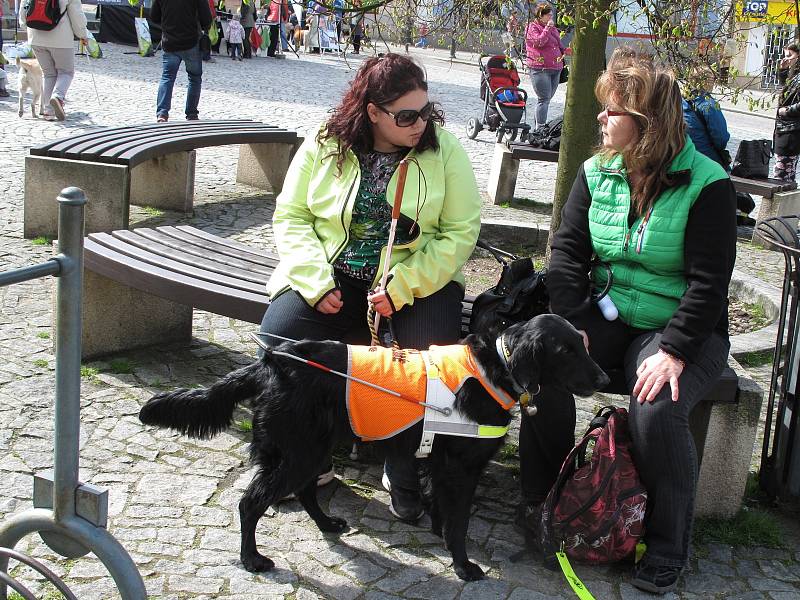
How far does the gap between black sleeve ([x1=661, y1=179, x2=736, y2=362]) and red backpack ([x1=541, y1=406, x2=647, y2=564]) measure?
0.43 metres

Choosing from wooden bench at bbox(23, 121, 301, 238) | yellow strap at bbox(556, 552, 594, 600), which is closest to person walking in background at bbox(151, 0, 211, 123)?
wooden bench at bbox(23, 121, 301, 238)

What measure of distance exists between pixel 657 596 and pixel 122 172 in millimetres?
4685

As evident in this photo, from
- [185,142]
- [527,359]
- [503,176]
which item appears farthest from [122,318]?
[503,176]

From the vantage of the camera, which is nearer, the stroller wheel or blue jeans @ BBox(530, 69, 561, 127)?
blue jeans @ BBox(530, 69, 561, 127)

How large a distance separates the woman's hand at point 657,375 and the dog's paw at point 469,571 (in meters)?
0.85

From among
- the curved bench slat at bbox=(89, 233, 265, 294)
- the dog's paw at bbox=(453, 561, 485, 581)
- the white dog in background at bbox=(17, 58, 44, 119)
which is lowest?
the dog's paw at bbox=(453, 561, 485, 581)

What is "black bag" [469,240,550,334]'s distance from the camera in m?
3.79

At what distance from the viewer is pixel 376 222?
3.90m

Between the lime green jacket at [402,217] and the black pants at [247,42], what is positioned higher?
the black pants at [247,42]

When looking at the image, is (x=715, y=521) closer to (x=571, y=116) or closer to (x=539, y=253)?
(x=571, y=116)

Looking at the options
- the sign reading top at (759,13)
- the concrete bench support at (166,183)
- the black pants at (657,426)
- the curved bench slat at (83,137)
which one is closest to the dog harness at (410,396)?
the black pants at (657,426)

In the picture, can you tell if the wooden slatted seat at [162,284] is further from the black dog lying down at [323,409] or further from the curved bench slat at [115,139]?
the curved bench slat at [115,139]

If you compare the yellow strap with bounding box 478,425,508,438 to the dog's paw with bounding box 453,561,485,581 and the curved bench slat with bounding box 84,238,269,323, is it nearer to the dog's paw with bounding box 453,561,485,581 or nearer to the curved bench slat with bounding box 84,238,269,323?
the dog's paw with bounding box 453,561,485,581

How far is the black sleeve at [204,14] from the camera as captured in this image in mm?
12234
